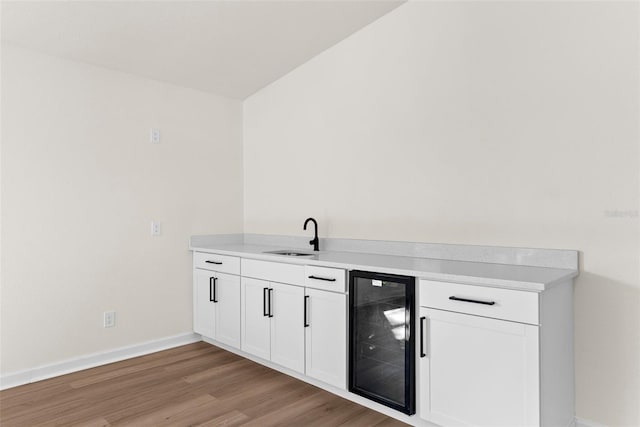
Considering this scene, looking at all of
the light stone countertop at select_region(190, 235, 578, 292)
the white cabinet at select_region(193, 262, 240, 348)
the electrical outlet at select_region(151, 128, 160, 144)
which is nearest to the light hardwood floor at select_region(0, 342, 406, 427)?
the white cabinet at select_region(193, 262, 240, 348)

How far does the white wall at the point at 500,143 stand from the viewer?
86.0 inches

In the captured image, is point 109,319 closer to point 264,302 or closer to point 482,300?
point 264,302

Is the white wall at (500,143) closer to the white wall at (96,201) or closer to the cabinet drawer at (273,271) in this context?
the cabinet drawer at (273,271)

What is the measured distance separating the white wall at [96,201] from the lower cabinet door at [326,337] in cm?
159

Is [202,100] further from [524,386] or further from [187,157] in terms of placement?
[524,386]

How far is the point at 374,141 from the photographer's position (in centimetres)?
327

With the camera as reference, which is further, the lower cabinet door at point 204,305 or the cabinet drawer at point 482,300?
the lower cabinet door at point 204,305

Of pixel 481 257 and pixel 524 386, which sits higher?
pixel 481 257

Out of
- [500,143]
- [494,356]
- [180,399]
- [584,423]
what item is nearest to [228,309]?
[180,399]

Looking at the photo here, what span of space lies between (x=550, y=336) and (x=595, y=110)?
1186mm

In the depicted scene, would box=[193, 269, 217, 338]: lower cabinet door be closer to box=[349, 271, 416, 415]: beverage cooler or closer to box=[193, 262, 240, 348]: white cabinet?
box=[193, 262, 240, 348]: white cabinet

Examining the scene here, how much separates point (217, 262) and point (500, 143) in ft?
7.83

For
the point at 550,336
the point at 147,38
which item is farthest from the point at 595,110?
the point at 147,38

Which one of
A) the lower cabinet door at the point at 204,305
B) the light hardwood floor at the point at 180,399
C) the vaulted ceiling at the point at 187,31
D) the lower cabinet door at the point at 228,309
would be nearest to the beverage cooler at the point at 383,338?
the light hardwood floor at the point at 180,399
